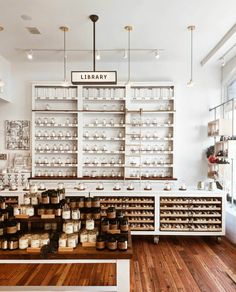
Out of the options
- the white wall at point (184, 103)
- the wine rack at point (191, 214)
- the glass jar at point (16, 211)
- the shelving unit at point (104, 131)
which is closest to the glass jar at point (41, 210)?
the glass jar at point (16, 211)

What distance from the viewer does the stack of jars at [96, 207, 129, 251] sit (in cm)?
219

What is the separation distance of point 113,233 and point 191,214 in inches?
87.9

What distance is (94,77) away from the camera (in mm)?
3373

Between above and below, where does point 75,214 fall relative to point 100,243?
above

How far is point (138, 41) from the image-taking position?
15.0 feet

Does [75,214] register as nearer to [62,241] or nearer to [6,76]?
[62,241]

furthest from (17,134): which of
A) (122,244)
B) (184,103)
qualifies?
(122,244)

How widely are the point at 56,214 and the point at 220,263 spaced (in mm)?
2345

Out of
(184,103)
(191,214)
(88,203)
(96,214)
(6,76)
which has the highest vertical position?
(6,76)

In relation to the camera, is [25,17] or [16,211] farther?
[25,17]

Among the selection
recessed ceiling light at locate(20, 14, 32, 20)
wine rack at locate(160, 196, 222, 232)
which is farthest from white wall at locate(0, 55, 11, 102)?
wine rack at locate(160, 196, 222, 232)

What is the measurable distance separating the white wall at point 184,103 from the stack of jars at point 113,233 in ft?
11.2

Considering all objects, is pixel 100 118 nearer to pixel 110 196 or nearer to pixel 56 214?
pixel 110 196

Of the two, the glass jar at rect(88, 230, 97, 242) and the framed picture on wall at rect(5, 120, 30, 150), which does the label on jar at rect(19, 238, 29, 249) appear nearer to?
the glass jar at rect(88, 230, 97, 242)
